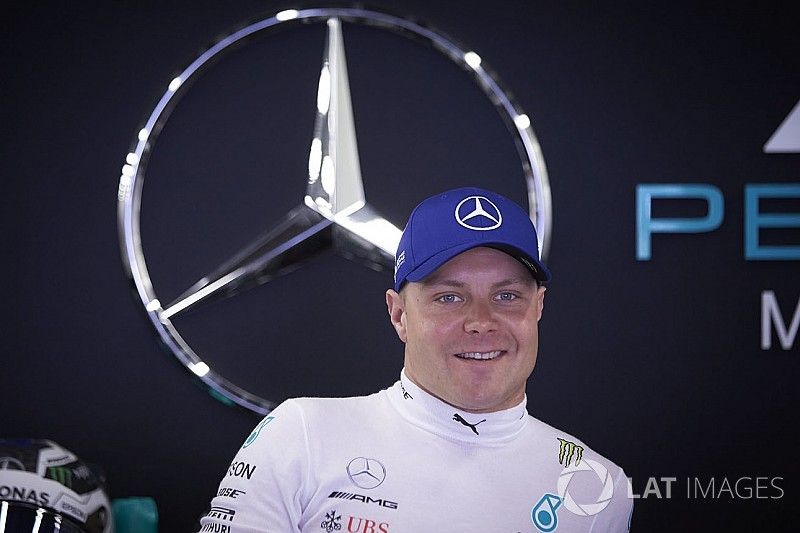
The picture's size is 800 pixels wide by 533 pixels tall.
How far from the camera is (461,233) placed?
5.45ft

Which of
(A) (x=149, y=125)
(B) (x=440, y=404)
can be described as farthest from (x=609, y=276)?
(A) (x=149, y=125)

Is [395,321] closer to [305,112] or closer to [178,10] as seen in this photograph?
[305,112]

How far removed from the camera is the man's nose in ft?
5.41

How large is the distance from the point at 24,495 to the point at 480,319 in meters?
1.04

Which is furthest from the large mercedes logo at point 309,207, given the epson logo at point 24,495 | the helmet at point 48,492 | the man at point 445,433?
the man at point 445,433

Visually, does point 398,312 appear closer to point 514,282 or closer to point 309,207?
point 514,282

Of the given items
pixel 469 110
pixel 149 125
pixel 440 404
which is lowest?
pixel 440 404

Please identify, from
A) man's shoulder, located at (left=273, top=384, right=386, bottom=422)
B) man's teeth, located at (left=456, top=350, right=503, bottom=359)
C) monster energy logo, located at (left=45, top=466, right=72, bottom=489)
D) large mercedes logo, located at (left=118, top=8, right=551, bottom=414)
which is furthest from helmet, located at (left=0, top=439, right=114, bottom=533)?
man's teeth, located at (left=456, top=350, right=503, bottom=359)

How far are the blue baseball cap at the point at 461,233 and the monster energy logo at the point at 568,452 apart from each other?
35 cm

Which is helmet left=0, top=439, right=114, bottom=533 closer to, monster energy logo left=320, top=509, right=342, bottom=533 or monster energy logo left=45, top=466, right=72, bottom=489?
monster energy logo left=45, top=466, right=72, bottom=489

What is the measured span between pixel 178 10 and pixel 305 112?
447mm

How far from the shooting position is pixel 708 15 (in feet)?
8.05

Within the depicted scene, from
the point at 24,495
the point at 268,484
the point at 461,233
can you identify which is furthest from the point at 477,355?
the point at 24,495

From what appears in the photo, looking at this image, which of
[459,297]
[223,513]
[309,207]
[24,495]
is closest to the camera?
[223,513]
